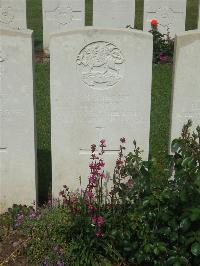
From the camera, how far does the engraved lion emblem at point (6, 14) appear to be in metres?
11.3

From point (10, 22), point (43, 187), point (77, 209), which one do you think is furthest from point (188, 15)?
point (77, 209)

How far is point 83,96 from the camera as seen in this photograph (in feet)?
16.1

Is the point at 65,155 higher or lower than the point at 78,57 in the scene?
lower

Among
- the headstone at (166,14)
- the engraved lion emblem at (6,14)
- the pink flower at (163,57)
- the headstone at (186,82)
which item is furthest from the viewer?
the headstone at (166,14)

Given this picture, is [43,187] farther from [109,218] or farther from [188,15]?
[188,15]

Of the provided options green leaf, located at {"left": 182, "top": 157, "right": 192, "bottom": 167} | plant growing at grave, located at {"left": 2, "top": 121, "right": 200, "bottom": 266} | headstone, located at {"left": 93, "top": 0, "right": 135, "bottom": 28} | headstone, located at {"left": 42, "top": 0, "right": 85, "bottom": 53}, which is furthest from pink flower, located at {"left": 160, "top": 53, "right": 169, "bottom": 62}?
green leaf, located at {"left": 182, "top": 157, "right": 192, "bottom": 167}

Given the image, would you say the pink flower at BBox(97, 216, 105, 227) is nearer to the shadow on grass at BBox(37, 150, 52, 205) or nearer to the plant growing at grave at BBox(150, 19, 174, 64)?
the shadow on grass at BBox(37, 150, 52, 205)

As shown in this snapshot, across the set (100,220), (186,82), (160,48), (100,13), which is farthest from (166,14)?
(100,220)

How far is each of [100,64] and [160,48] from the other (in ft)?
20.4

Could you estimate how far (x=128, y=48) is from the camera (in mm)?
4770

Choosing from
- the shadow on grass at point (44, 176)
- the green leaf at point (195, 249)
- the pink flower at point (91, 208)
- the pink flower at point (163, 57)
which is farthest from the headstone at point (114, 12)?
the green leaf at point (195, 249)

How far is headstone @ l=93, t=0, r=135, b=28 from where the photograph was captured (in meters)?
11.1

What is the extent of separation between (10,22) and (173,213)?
805 centimetres

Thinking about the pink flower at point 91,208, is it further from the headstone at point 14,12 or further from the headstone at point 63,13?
the headstone at point 14,12
